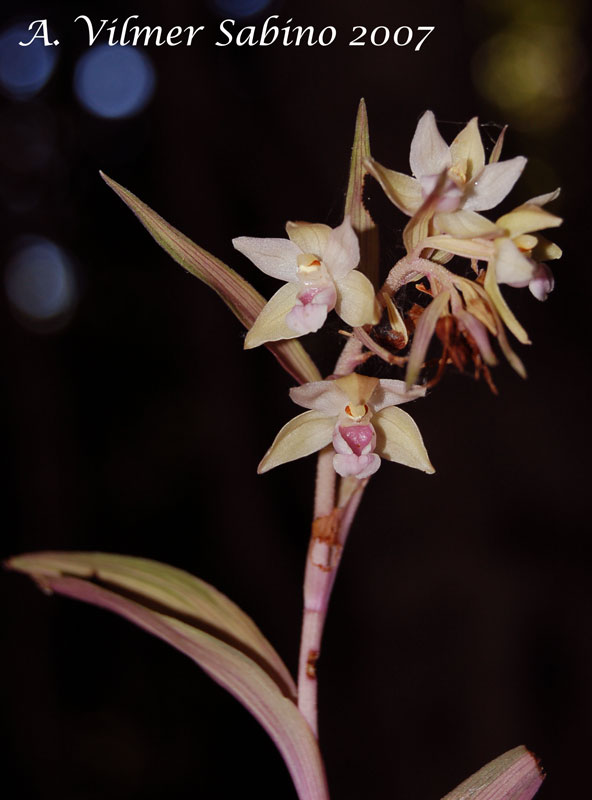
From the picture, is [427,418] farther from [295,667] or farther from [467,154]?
[467,154]

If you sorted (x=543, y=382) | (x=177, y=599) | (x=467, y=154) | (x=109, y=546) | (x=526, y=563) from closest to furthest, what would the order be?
(x=467, y=154) < (x=177, y=599) < (x=526, y=563) < (x=543, y=382) < (x=109, y=546)

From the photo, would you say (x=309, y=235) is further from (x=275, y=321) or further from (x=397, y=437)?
(x=397, y=437)

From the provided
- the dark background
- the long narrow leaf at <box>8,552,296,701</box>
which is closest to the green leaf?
the long narrow leaf at <box>8,552,296,701</box>

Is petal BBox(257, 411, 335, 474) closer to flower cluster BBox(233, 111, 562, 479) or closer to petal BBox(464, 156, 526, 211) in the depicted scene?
flower cluster BBox(233, 111, 562, 479)

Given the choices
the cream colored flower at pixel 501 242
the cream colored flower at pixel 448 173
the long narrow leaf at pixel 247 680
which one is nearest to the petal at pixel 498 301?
the cream colored flower at pixel 501 242

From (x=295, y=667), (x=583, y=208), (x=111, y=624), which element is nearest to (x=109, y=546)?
(x=111, y=624)
